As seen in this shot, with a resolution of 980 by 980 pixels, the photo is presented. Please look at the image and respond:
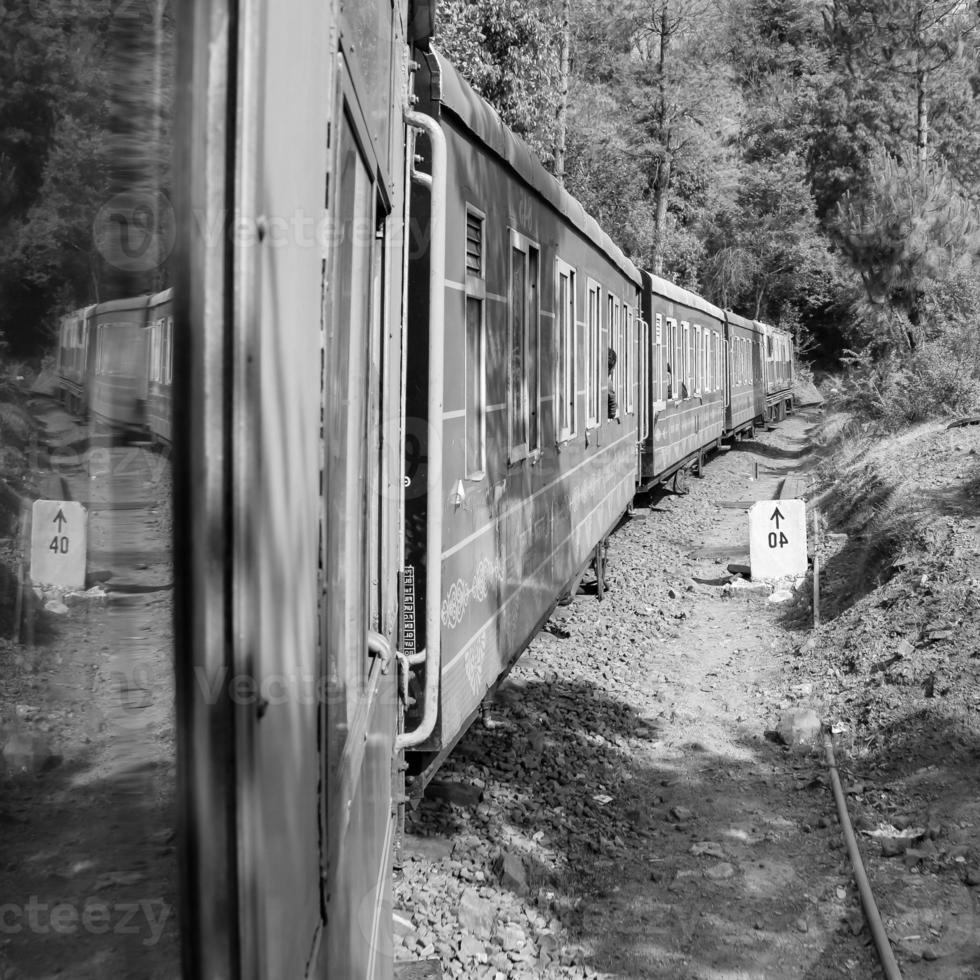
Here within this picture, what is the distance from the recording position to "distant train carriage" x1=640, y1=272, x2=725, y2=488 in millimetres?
16500

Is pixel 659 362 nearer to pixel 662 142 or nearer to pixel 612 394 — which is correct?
pixel 612 394

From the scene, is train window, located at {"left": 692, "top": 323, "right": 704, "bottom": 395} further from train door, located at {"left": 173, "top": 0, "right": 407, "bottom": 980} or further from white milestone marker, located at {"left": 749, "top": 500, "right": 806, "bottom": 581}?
train door, located at {"left": 173, "top": 0, "right": 407, "bottom": 980}

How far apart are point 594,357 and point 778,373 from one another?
34056mm

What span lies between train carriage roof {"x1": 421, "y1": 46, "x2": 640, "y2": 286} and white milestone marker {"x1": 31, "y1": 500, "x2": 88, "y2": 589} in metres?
3.62

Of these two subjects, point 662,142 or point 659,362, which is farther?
point 662,142

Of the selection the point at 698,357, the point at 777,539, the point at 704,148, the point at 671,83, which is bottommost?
the point at 777,539

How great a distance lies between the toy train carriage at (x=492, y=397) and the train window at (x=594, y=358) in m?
0.22

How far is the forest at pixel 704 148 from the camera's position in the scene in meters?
1.11

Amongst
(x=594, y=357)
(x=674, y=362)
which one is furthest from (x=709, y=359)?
(x=594, y=357)

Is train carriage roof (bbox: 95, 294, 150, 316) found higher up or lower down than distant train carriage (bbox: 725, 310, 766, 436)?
lower down

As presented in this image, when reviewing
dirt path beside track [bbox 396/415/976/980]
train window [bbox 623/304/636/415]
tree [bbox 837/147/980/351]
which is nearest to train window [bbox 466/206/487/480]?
dirt path beside track [bbox 396/415/976/980]

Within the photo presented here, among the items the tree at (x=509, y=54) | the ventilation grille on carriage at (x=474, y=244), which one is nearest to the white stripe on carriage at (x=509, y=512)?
the ventilation grille on carriage at (x=474, y=244)

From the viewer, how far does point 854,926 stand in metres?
5.31

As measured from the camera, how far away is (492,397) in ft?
18.2
